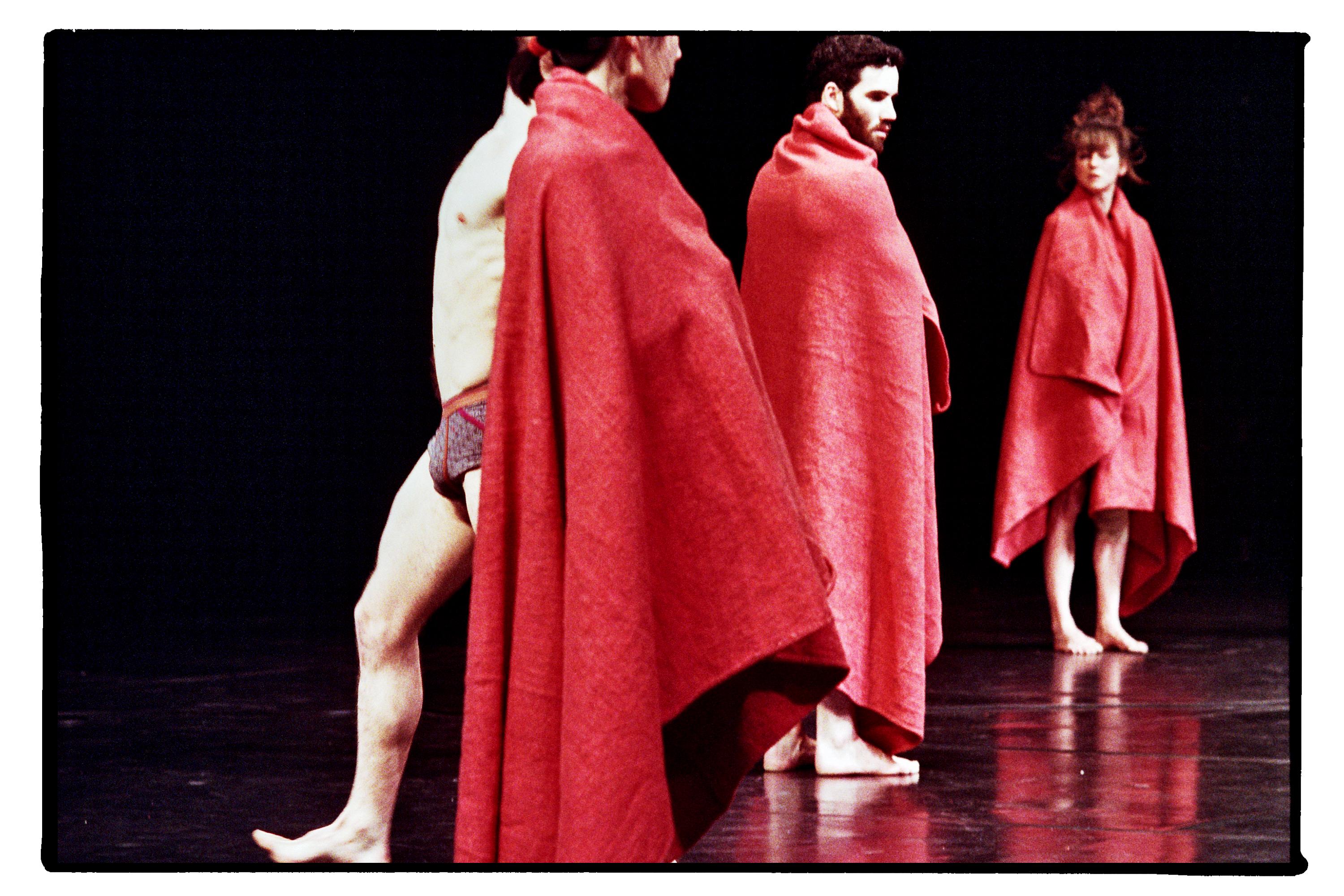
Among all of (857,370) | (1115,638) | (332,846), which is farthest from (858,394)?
(1115,638)

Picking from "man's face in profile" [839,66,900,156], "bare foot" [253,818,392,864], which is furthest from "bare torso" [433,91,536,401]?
"man's face in profile" [839,66,900,156]

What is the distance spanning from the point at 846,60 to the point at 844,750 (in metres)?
1.30

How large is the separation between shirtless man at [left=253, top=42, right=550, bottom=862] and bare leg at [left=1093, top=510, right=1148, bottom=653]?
201 cm

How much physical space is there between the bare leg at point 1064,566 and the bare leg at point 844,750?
1010 mm

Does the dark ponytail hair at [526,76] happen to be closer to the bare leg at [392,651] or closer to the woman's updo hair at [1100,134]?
the bare leg at [392,651]

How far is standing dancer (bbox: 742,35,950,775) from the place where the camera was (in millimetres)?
3996

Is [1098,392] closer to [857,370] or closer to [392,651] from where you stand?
[857,370]

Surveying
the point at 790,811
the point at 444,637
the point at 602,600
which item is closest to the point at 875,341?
the point at 790,811

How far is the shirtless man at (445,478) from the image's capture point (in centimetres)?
329

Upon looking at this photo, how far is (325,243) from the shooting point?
377 centimetres

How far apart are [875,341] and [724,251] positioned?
1.08ft

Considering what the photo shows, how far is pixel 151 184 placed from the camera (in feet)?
12.2

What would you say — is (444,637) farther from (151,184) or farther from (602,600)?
(602,600)

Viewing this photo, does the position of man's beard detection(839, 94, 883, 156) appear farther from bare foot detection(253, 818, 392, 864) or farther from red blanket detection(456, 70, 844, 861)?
bare foot detection(253, 818, 392, 864)
